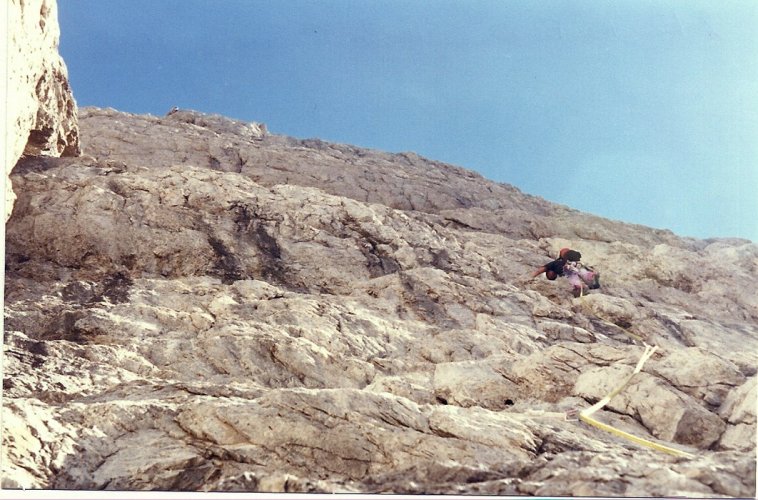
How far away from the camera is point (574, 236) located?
2442cm

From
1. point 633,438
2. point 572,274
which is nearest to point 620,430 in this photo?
point 633,438

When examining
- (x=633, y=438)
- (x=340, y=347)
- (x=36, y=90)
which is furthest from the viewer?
(x=36, y=90)

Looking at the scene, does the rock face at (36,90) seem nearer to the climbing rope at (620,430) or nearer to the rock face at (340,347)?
the rock face at (340,347)

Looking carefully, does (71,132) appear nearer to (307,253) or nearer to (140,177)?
(140,177)

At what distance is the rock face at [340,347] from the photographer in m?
8.33

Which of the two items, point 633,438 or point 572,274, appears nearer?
point 633,438

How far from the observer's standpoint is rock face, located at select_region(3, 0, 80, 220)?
44.1 feet

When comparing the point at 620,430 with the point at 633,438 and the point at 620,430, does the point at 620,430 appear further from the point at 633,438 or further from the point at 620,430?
the point at 633,438

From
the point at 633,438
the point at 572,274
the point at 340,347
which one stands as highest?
the point at 572,274

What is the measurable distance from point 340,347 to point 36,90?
1079 centimetres

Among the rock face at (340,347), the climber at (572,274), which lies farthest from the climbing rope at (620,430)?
the climber at (572,274)

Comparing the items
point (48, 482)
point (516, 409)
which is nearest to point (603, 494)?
point (516, 409)

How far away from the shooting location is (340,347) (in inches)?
506

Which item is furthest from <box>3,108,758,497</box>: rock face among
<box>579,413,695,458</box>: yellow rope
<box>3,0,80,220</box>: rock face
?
<box>3,0,80,220</box>: rock face
